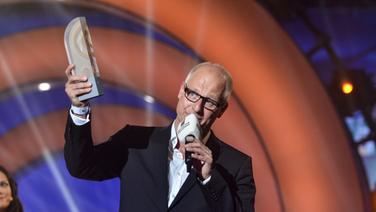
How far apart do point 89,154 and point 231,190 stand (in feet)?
1.72

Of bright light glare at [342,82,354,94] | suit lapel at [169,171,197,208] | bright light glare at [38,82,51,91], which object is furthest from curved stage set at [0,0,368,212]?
suit lapel at [169,171,197,208]

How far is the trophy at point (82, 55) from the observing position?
2.07 m

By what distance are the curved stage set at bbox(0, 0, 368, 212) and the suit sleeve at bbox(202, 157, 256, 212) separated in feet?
5.92

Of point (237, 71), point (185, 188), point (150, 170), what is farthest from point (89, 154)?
point (237, 71)

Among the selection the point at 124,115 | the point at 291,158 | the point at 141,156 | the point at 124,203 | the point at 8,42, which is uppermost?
the point at 124,115

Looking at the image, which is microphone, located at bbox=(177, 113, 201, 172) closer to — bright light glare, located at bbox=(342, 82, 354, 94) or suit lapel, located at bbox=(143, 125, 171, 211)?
suit lapel, located at bbox=(143, 125, 171, 211)

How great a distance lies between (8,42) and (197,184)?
3.22 m

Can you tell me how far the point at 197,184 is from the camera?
2.27 m

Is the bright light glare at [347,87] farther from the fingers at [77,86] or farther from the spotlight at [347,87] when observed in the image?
the fingers at [77,86]

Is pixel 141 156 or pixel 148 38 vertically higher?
pixel 148 38

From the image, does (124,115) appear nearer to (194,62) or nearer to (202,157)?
(194,62)

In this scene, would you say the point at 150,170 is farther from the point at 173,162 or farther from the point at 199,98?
the point at 199,98

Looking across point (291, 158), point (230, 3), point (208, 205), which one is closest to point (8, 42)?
point (230, 3)

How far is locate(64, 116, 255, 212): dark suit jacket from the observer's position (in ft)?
7.26
